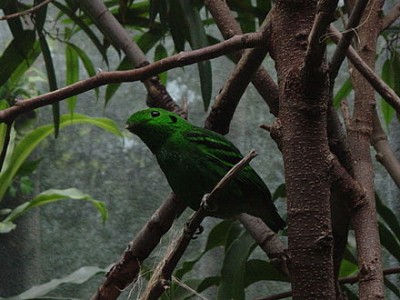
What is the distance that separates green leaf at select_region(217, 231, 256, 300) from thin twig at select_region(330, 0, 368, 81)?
1.13 feet

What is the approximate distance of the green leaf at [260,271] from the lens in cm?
96

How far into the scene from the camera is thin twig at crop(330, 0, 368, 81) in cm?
50

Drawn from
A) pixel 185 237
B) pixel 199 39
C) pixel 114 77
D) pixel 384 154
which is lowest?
pixel 185 237

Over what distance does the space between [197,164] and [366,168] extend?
0.18 m

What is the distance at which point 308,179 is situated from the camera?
0.54 meters

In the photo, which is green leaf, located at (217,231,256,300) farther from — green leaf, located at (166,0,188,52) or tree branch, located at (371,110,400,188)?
green leaf, located at (166,0,188,52)

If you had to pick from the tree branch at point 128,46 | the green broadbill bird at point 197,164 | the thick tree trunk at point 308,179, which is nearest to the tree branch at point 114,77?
the thick tree trunk at point 308,179

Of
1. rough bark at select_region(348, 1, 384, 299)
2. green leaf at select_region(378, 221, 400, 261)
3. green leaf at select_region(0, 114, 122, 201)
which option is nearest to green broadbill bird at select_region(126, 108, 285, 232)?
rough bark at select_region(348, 1, 384, 299)

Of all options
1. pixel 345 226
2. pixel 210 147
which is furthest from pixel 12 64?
pixel 345 226

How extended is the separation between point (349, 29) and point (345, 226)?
266 mm

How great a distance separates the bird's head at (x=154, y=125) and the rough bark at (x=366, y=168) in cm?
19

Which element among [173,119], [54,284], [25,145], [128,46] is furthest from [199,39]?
[25,145]

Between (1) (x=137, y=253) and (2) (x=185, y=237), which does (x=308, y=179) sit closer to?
(2) (x=185, y=237)

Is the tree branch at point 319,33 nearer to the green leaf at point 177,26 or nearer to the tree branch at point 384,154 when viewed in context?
the tree branch at point 384,154
